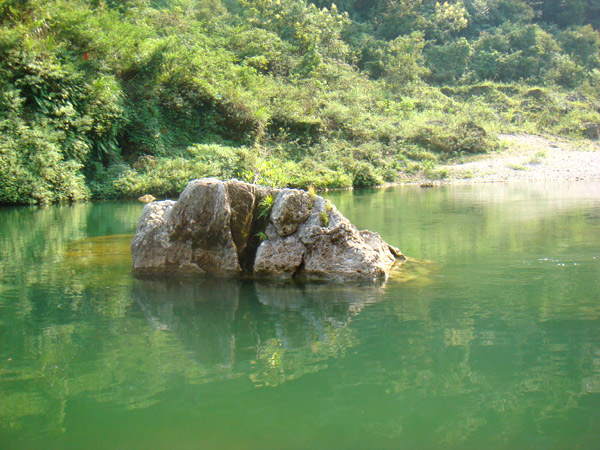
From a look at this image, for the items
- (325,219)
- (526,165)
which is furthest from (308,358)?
(526,165)

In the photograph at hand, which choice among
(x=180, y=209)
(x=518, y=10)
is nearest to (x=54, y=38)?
(x=180, y=209)

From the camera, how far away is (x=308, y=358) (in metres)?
4.47

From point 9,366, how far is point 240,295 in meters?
2.90

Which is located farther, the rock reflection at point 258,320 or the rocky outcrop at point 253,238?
the rocky outcrop at point 253,238

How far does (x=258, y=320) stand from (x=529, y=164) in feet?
94.0

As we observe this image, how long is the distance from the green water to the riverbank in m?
20.9

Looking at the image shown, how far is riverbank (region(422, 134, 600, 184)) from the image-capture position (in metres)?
28.6

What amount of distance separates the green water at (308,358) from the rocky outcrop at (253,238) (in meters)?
0.47

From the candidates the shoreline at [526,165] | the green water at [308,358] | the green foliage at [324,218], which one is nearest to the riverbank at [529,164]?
the shoreline at [526,165]

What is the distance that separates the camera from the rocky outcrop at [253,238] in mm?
7676

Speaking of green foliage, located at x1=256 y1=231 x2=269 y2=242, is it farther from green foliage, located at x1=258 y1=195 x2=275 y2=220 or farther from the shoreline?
the shoreline

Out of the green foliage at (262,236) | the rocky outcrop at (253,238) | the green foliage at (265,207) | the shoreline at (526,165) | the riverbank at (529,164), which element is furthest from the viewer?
the riverbank at (529,164)

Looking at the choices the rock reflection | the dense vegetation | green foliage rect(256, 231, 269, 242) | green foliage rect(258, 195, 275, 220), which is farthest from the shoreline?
the rock reflection

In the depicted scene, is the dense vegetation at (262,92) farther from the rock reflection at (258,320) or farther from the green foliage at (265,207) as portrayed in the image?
the rock reflection at (258,320)
